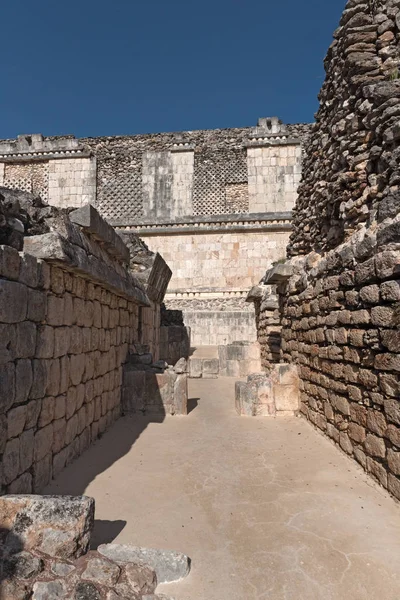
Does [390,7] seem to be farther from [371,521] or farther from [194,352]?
[194,352]

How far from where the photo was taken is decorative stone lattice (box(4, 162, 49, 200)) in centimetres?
1806

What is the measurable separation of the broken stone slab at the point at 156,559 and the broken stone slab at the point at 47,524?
166 millimetres

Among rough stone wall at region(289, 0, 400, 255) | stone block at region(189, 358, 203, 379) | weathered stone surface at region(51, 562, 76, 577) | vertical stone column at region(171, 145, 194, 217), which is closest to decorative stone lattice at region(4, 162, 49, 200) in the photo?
vertical stone column at region(171, 145, 194, 217)

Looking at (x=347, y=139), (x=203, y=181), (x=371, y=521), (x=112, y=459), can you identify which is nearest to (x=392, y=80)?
(x=347, y=139)

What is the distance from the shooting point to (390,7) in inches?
179

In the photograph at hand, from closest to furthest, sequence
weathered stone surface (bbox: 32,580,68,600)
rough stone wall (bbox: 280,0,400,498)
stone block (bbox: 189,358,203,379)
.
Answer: weathered stone surface (bbox: 32,580,68,600) < rough stone wall (bbox: 280,0,400,498) < stone block (bbox: 189,358,203,379)

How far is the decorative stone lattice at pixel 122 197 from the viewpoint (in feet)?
58.1

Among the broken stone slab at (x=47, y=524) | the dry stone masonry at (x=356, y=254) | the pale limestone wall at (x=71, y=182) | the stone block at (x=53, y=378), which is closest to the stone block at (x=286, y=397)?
the dry stone masonry at (x=356, y=254)

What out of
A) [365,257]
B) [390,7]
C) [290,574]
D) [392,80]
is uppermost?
[390,7]

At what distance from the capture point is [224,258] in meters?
16.1

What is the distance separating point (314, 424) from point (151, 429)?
Answer: 2.30 metres

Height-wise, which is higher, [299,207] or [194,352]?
[299,207]

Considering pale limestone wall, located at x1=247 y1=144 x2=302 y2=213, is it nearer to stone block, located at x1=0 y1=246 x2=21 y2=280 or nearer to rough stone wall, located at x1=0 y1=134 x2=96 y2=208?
rough stone wall, located at x1=0 y1=134 x2=96 y2=208

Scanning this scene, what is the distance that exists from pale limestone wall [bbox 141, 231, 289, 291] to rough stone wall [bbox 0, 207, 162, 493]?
1030 cm
